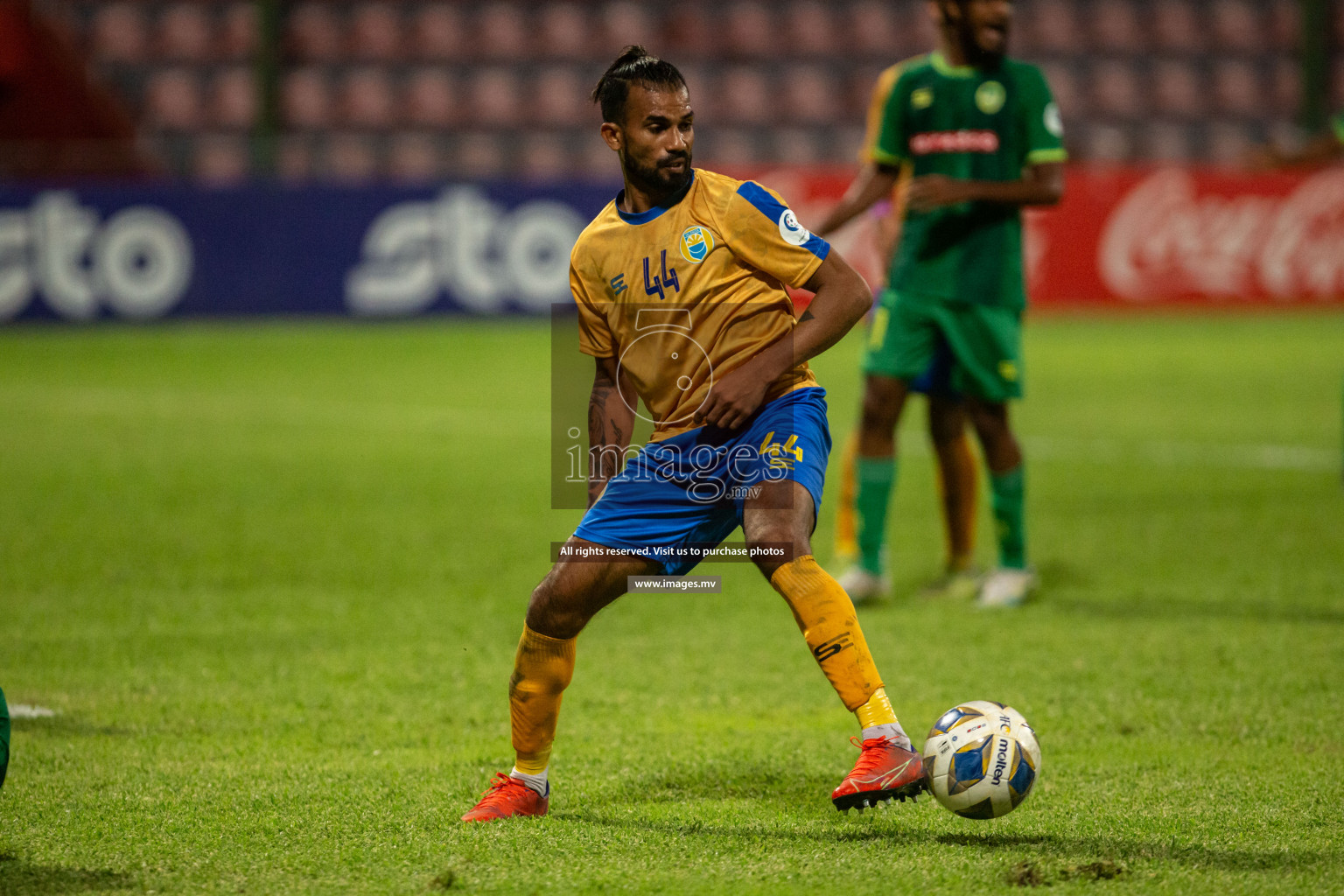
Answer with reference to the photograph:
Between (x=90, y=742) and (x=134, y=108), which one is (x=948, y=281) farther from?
(x=134, y=108)

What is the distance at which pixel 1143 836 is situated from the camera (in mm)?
3482

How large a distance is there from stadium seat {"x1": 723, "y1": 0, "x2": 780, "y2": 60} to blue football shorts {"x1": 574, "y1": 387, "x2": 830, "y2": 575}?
1950 cm

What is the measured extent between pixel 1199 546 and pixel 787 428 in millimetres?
4115

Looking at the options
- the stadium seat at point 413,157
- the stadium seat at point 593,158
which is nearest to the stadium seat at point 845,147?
the stadium seat at point 593,158

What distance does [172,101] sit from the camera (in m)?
21.2

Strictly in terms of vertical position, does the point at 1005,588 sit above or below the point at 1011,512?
below

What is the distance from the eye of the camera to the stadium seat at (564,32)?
22062 millimetres

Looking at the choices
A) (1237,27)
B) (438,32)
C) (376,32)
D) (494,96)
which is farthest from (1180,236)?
(376,32)

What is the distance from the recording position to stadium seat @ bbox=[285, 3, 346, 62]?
2189 centimetres

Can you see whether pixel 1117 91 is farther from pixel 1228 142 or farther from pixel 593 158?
pixel 593 158

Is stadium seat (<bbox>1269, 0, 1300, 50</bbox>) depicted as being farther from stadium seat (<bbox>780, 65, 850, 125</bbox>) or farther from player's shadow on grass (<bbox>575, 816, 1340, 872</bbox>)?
player's shadow on grass (<bbox>575, 816, 1340, 872</bbox>)

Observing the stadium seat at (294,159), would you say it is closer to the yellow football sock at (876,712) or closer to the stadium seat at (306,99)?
the stadium seat at (306,99)

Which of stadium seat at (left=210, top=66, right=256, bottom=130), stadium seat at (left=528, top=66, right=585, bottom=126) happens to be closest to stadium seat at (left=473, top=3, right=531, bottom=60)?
stadium seat at (left=528, top=66, right=585, bottom=126)

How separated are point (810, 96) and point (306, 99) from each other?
23.2 feet
